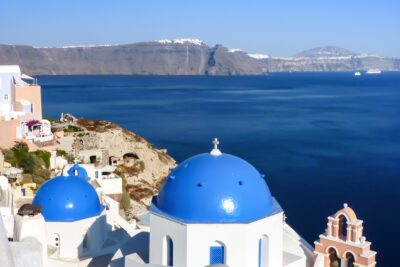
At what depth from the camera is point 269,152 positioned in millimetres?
43844

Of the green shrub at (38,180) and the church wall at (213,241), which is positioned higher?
the church wall at (213,241)

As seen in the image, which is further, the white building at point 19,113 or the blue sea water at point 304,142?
the blue sea water at point 304,142

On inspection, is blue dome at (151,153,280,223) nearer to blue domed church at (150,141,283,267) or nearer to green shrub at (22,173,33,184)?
blue domed church at (150,141,283,267)

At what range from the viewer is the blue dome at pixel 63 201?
1212 cm

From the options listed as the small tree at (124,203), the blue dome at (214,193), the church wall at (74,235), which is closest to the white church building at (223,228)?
the blue dome at (214,193)

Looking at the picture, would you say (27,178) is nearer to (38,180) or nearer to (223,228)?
(38,180)

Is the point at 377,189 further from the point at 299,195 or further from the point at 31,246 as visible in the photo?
the point at 31,246

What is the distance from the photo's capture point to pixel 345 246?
10.8 m

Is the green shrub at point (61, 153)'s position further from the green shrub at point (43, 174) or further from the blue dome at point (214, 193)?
the blue dome at point (214, 193)

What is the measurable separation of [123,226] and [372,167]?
2748cm

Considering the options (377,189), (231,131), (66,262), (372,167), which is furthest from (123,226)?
(231,131)

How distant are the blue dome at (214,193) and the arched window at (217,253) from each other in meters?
0.43

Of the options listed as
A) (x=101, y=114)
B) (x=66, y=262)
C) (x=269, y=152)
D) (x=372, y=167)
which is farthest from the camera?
(x=101, y=114)

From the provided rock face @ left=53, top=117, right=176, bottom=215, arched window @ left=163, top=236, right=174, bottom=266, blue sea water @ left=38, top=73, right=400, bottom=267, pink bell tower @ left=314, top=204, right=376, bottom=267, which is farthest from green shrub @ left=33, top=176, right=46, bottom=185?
pink bell tower @ left=314, top=204, right=376, bottom=267
